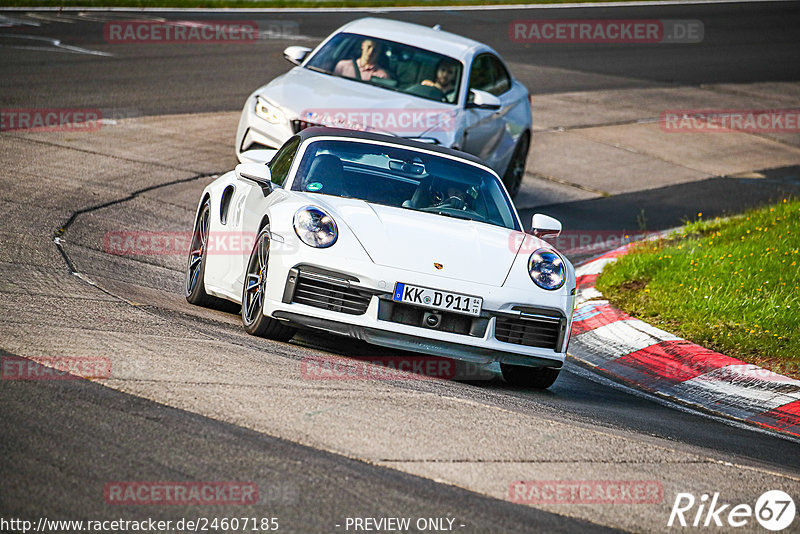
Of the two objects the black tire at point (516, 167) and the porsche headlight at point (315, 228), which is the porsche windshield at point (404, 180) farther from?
the black tire at point (516, 167)

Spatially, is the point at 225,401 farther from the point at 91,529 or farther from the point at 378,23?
the point at 378,23

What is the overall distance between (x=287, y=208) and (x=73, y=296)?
1.41 metres

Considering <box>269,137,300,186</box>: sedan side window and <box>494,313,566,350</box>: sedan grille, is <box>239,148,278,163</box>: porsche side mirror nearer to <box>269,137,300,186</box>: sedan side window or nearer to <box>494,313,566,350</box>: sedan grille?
<box>269,137,300,186</box>: sedan side window

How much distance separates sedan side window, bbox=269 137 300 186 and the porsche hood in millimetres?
631

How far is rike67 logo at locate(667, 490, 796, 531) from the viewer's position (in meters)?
4.41

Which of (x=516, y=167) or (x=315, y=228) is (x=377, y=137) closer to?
(x=315, y=228)

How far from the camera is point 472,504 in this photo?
13.8 feet

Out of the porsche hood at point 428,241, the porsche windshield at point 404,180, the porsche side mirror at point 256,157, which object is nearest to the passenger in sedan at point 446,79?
the porsche side mirror at point 256,157

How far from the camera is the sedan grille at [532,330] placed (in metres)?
6.33

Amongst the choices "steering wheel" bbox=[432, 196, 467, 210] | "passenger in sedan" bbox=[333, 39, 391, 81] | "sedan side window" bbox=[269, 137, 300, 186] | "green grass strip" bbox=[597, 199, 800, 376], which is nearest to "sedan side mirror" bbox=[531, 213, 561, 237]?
"steering wheel" bbox=[432, 196, 467, 210]

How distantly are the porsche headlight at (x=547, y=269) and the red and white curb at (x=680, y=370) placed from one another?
56.7 inches

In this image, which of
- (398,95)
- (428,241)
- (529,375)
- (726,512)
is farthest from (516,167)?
(726,512)

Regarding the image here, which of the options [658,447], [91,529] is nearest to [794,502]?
[658,447]

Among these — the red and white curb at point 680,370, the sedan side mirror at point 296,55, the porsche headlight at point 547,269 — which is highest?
the sedan side mirror at point 296,55
